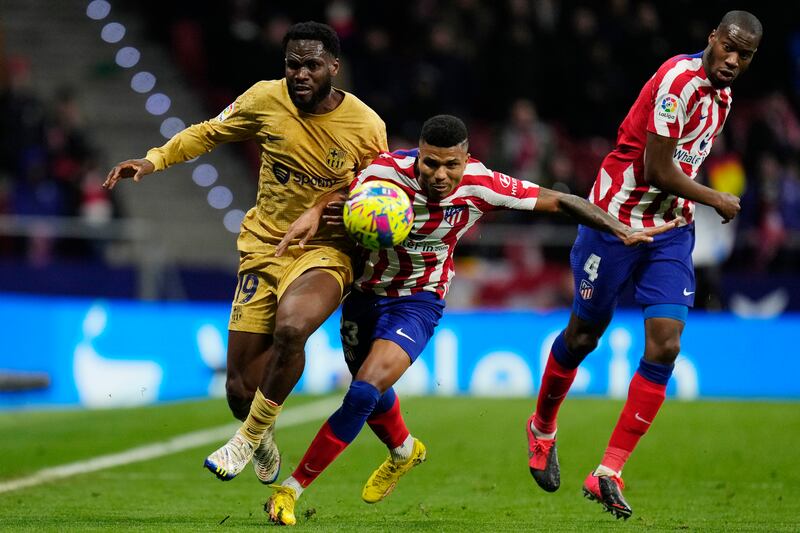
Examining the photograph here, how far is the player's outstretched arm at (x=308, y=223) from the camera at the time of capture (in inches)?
311

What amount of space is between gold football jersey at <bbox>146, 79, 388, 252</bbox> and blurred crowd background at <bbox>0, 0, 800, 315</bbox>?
29.0 feet

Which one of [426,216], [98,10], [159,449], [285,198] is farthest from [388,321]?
[98,10]

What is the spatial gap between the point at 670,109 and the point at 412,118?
1088 centimetres

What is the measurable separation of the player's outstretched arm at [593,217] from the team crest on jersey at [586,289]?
1.84ft

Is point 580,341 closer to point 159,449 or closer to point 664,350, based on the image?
point 664,350

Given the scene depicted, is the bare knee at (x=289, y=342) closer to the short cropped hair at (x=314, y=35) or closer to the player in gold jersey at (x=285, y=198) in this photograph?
the player in gold jersey at (x=285, y=198)

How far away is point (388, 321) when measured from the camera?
809cm

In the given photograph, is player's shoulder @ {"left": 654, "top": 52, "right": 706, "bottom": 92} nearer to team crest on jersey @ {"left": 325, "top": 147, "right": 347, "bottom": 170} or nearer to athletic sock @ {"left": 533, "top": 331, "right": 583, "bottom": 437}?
athletic sock @ {"left": 533, "top": 331, "right": 583, "bottom": 437}

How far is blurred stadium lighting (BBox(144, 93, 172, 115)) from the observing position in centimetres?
2209

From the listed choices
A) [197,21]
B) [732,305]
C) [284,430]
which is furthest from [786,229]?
[197,21]

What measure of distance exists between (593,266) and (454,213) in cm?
99

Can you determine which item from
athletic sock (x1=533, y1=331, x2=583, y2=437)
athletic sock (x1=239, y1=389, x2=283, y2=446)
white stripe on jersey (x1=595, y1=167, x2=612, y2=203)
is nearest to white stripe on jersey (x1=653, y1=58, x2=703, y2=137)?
white stripe on jersey (x1=595, y1=167, x2=612, y2=203)

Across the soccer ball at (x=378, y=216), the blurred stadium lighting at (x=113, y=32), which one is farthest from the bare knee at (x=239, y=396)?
the blurred stadium lighting at (x=113, y=32)

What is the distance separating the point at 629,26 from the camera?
19859 millimetres
